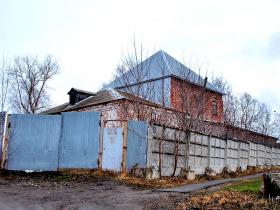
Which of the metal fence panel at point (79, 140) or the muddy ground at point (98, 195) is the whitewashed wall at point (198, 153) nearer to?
the muddy ground at point (98, 195)

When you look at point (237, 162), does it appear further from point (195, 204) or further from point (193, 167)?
point (195, 204)

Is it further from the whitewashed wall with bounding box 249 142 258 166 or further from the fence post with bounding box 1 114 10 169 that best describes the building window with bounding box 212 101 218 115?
the fence post with bounding box 1 114 10 169

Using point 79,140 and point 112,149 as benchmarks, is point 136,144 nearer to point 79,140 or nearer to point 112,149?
point 112,149

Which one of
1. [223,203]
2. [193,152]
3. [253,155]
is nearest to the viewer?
[223,203]

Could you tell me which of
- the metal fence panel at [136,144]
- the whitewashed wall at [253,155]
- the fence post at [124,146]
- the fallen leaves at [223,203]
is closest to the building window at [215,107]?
the whitewashed wall at [253,155]

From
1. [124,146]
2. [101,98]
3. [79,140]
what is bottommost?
[124,146]

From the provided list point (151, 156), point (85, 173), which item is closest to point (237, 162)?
point (151, 156)

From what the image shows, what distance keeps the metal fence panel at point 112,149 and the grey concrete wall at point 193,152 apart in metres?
1.06

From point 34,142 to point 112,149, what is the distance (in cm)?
302

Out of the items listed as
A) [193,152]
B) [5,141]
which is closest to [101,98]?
[193,152]

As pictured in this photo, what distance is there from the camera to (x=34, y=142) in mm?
12586

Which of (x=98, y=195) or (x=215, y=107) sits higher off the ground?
(x=215, y=107)

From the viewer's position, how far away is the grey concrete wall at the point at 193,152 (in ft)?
40.4

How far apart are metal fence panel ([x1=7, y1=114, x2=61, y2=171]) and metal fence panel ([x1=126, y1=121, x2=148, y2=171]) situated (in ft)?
9.12
